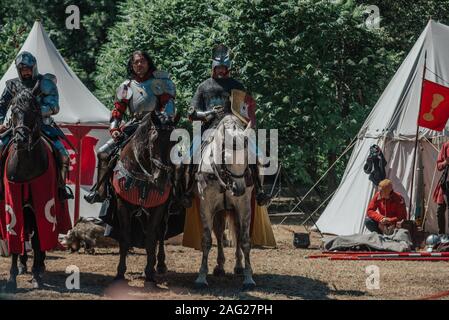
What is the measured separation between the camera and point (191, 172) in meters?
10.3

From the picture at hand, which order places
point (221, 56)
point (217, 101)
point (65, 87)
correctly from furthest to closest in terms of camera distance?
point (65, 87), point (221, 56), point (217, 101)

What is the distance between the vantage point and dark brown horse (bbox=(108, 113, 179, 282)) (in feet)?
30.8

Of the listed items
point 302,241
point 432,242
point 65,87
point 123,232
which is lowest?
point 302,241

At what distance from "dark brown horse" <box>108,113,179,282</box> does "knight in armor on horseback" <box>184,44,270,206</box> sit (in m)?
0.68

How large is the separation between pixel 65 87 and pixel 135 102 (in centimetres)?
556

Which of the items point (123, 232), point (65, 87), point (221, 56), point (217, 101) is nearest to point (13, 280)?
point (123, 232)

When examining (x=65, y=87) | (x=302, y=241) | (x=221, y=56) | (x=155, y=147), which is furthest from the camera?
(x=65, y=87)

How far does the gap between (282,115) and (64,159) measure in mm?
10663

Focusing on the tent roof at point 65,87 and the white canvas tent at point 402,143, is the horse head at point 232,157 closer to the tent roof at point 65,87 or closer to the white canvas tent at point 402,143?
the tent roof at point 65,87

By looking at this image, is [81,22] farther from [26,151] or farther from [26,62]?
[26,151]

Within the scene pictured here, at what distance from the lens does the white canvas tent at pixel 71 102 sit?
14820 millimetres

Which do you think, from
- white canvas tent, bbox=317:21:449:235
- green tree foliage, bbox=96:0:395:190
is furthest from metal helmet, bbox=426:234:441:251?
green tree foliage, bbox=96:0:395:190

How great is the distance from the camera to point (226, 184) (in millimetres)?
9562

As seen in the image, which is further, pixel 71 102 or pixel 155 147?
pixel 71 102
